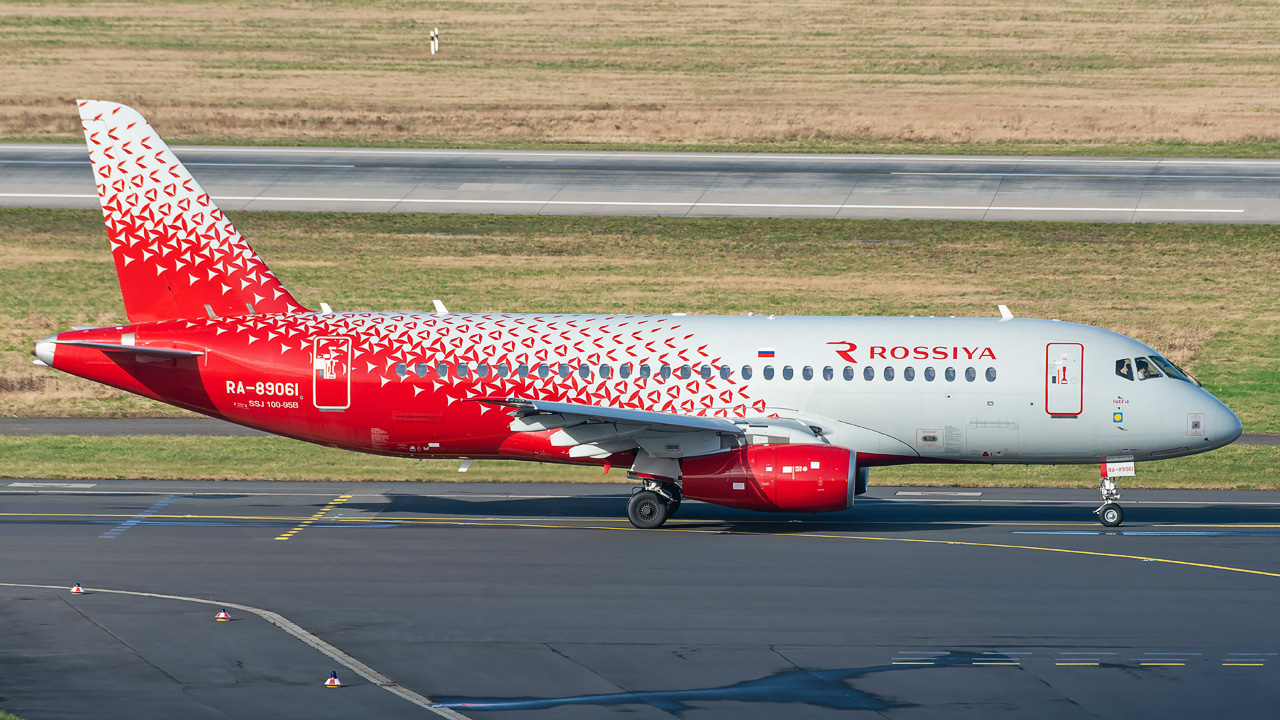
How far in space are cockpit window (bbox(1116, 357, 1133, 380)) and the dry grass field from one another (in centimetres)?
4112

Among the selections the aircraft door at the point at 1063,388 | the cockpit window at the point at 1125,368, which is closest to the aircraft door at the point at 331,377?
the aircraft door at the point at 1063,388

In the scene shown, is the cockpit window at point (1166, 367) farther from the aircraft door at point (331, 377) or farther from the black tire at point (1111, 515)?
the aircraft door at point (331, 377)

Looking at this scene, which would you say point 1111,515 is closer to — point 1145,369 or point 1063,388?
point 1063,388

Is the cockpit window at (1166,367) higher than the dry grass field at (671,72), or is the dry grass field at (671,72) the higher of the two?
the dry grass field at (671,72)

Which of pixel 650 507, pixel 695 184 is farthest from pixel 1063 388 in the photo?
pixel 695 184

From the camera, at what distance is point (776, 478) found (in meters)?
30.1

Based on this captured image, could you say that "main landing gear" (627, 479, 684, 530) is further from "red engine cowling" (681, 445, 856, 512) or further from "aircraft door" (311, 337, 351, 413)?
"aircraft door" (311, 337, 351, 413)

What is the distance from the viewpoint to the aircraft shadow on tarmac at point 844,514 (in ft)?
107

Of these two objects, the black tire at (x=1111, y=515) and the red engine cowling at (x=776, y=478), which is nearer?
the red engine cowling at (x=776, y=478)

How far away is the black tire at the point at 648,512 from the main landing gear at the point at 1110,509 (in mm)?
9141

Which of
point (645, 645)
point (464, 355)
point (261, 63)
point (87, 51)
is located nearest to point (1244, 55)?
point (261, 63)

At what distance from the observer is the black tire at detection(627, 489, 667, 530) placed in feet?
104

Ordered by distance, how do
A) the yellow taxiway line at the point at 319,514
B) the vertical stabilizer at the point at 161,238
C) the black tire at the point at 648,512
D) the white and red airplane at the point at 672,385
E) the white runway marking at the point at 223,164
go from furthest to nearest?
the white runway marking at the point at 223,164 → the vertical stabilizer at the point at 161,238 → the black tire at the point at 648,512 → the white and red airplane at the point at 672,385 → the yellow taxiway line at the point at 319,514

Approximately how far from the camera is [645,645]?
77.4 feet
